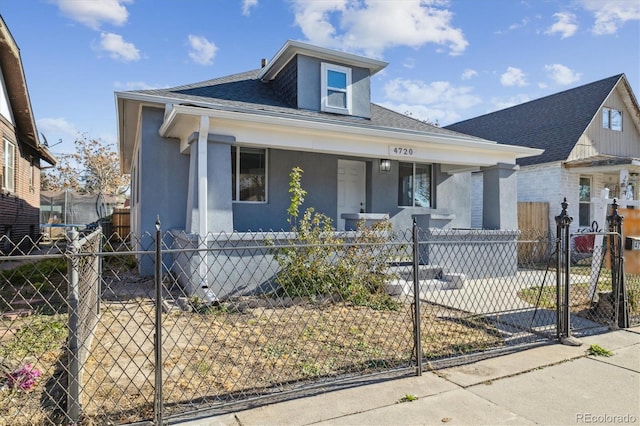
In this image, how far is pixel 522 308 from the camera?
6496 millimetres

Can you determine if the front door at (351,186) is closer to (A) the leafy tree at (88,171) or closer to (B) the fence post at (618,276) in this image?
(B) the fence post at (618,276)

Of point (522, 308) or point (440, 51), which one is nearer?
point (522, 308)

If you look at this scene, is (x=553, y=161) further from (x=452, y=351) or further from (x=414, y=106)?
(x=414, y=106)

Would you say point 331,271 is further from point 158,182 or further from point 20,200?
point 20,200

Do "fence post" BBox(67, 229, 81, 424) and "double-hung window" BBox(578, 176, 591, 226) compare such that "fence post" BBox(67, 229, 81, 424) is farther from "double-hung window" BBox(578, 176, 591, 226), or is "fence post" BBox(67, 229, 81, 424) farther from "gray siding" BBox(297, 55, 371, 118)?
"double-hung window" BBox(578, 176, 591, 226)

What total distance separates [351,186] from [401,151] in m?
2.54

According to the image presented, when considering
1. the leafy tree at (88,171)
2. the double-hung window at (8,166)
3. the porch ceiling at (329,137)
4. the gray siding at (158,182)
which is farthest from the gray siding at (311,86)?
the leafy tree at (88,171)

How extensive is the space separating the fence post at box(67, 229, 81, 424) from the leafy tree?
36.8 meters

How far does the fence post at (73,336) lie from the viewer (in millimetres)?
2730

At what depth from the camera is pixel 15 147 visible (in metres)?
13.2

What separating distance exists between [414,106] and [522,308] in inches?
1152

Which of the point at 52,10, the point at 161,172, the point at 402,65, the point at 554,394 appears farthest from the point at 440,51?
the point at 554,394

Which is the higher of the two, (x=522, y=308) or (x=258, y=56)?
(x=258, y=56)

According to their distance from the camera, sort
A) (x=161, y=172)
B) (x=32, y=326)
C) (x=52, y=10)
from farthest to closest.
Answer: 1. (x=52, y=10)
2. (x=161, y=172)
3. (x=32, y=326)
